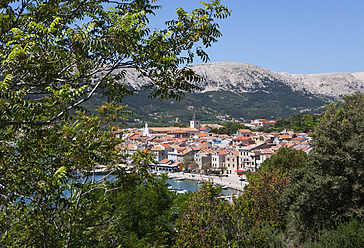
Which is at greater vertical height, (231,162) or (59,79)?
(59,79)

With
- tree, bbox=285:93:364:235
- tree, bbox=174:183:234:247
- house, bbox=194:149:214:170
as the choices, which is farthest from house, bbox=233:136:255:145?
tree, bbox=174:183:234:247

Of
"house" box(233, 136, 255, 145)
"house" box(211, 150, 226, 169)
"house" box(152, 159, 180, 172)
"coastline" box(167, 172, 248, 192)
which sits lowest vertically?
"coastline" box(167, 172, 248, 192)

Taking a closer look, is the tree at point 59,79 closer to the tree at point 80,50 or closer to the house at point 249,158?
the tree at point 80,50

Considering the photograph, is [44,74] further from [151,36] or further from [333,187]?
[333,187]

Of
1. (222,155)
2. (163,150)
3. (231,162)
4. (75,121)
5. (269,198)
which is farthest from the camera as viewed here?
(163,150)

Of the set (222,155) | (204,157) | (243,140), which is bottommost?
(204,157)

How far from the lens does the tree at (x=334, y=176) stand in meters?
11.5

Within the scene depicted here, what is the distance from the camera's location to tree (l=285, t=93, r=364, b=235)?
1148cm

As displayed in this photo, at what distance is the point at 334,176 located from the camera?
1190 centimetres

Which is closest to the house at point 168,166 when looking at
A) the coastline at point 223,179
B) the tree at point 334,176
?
the coastline at point 223,179

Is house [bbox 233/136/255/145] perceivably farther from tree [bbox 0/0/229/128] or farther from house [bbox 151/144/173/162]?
tree [bbox 0/0/229/128]

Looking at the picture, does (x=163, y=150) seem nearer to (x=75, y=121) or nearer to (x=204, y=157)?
(x=204, y=157)

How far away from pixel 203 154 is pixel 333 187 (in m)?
62.2

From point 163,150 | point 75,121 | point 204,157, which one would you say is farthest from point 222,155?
point 75,121
